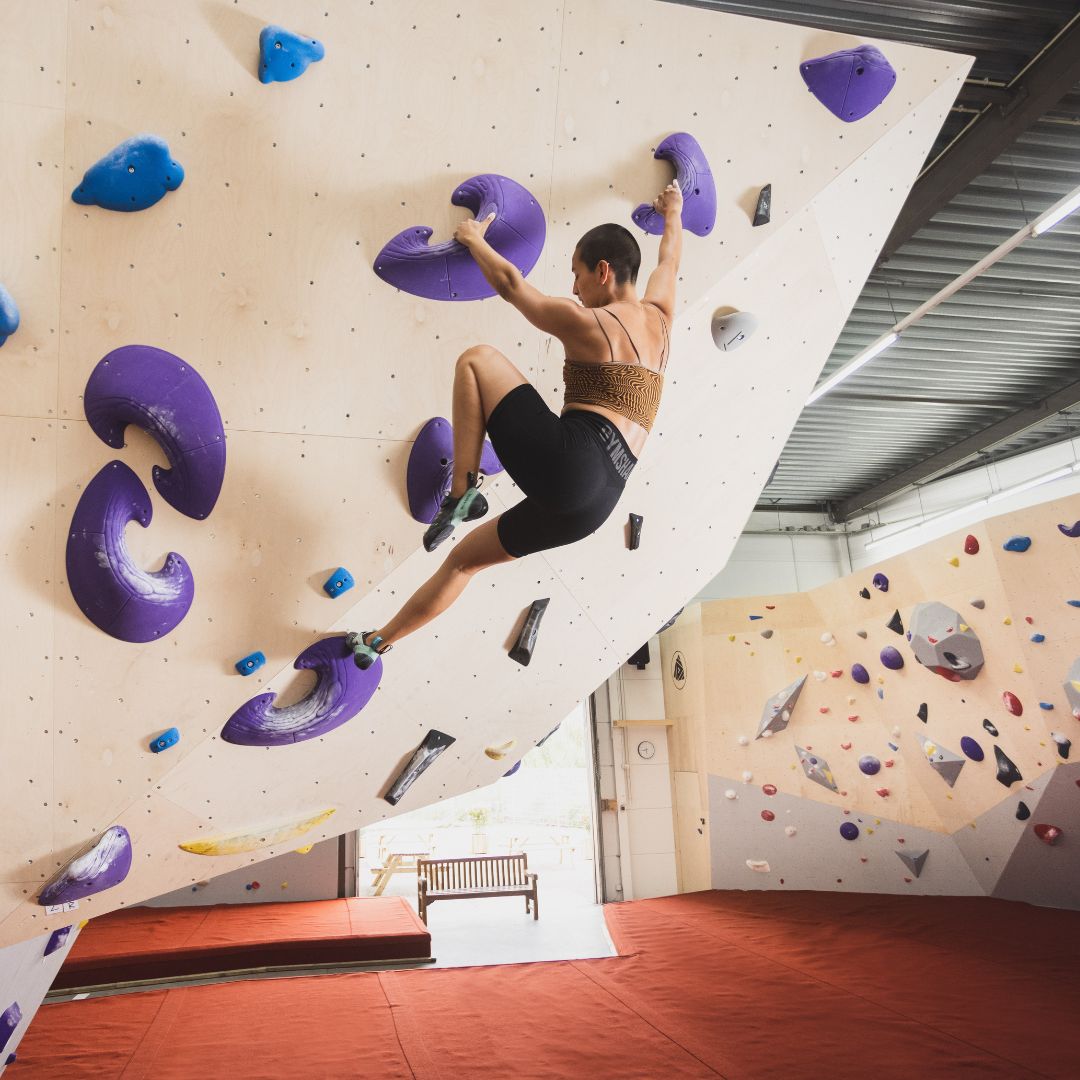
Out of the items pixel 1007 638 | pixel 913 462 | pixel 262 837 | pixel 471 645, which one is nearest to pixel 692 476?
pixel 471 645

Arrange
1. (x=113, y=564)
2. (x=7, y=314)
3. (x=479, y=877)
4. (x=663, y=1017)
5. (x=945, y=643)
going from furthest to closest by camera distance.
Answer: (x=479, y=877) → (x=945, y=643) → (x=663, y=1017) → (x=113, y=564) → (x=7, y=314)

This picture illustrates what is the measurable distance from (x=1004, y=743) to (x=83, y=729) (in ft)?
18.5

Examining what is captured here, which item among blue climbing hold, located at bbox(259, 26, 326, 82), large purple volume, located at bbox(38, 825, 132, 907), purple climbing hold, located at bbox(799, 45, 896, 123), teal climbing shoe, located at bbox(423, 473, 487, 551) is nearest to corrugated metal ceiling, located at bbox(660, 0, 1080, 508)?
purple climbing hold, located at bbox(799, 45, 896, 123)

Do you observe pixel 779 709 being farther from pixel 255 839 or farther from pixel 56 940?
pixel 56 940

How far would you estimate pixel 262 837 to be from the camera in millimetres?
2391

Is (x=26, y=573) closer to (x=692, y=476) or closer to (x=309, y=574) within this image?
(x=309, y=574)

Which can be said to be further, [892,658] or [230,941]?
[892,658]

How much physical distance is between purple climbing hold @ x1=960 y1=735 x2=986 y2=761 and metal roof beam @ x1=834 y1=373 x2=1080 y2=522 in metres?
4.06

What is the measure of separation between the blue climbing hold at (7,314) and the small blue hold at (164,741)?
40.3 inches

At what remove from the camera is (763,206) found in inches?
89.3

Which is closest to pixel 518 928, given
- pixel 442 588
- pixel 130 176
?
pixel 442 588

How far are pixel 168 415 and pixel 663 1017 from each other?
3.54 m

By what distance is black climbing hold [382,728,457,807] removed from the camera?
2.63 meters

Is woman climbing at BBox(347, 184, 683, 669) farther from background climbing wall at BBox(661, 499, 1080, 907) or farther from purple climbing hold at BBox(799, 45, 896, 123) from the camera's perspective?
background climbing wall at BBox(661, 499, 1080, 907)
